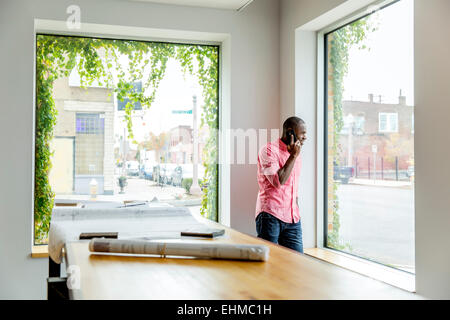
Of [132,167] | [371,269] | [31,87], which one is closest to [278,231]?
[371,269]

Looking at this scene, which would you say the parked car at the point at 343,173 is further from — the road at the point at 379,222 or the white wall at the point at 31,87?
the white wall at the point at 31,87

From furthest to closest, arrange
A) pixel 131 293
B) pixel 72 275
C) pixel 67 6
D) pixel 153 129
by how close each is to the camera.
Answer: pixel 153 129
pixel 67 6
pixel 72 275
pixel 131 293

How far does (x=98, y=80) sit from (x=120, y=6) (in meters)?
0.68

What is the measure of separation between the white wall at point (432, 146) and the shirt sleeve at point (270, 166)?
0.87 meters

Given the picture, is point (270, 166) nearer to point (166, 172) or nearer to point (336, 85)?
point (336, 85)

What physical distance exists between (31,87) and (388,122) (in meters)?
2.72

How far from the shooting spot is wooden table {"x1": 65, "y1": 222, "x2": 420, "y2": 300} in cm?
118

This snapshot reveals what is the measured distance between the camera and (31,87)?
3.83 meters

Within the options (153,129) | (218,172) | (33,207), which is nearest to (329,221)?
(218,172)

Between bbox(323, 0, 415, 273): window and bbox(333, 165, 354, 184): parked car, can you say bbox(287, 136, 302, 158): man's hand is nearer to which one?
bbox(323, 0, 415, 273): window

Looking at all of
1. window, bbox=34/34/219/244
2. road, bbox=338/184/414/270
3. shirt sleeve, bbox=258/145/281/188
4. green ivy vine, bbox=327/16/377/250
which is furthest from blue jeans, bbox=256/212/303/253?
window, bbox=34/34/219/244

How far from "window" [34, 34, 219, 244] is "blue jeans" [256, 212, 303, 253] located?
4.45ft

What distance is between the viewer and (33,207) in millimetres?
3906

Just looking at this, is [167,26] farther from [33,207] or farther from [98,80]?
[33,207]
